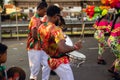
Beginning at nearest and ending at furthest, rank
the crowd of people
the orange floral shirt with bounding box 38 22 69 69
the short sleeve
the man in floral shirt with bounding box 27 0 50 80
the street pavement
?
the crowd of people
the short sleeve
the orange floral shirt with bounding box 38 22 69 69
the man in floral shirt with bounding box 27 0 50 80
the street pavement

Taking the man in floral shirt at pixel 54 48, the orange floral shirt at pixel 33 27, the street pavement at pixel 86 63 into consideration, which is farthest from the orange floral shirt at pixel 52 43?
the street pavement at pixel 86 63

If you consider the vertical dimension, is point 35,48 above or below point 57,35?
below

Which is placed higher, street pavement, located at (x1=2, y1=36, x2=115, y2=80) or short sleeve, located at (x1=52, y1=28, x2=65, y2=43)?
short sleeve, located at (x1=52, y1=28, x2=65, y2=43)

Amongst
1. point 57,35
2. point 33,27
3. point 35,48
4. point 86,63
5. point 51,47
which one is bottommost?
point 86,63

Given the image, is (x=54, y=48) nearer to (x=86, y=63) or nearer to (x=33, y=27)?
(x=33, y=27)

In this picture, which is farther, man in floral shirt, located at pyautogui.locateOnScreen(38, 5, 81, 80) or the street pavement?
the street pavement

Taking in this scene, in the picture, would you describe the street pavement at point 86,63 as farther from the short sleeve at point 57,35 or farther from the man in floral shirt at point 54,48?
the short sleeve at point 57,35

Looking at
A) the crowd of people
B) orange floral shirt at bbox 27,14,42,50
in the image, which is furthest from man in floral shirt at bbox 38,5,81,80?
orange floral shirt at bbox 27,14,42,50

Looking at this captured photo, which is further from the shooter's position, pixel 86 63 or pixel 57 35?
pixel 86 63

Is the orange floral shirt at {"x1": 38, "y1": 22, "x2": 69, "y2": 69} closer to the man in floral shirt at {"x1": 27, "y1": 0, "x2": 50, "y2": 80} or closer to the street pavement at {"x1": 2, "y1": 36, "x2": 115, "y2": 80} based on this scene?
the man in floral shirt at {"x1": 27, "y1": 0, "x2": 50, "y2": 80}

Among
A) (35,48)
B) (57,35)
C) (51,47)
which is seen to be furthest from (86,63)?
(57,35)

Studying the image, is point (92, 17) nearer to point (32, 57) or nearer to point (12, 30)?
point (32, 57)

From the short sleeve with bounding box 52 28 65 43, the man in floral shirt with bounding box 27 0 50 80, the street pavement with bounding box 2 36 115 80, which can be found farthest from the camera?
the street pavement with bounding box 2 36 115 80

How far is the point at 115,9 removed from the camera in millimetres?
9281
